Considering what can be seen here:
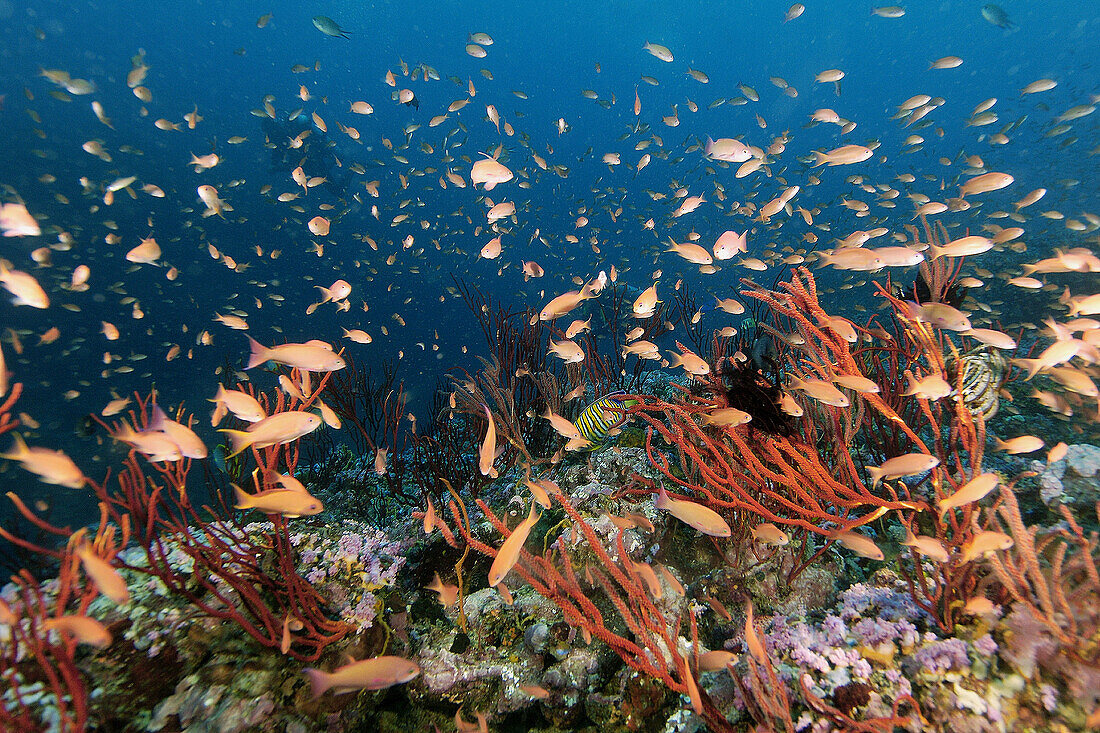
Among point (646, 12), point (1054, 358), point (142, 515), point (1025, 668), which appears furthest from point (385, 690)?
point (646, 12)

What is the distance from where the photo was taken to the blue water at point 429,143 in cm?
2153

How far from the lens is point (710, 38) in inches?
3236

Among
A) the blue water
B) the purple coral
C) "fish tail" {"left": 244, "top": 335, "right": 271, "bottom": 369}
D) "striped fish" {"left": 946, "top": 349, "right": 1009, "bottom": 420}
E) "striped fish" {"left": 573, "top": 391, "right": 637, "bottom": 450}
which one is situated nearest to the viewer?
the purple coral

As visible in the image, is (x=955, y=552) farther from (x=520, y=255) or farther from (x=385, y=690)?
(x=520, y=255)

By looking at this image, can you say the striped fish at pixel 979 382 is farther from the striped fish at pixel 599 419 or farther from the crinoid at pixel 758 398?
the striped fish at pixel 599 419

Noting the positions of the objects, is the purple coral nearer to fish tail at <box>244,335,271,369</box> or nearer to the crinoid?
the crinoid

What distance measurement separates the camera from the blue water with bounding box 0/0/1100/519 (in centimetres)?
2153

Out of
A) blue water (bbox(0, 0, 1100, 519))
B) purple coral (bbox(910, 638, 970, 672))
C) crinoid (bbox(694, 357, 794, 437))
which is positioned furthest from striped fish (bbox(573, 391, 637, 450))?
blue water (bbox(0, 0, 1100, 519))

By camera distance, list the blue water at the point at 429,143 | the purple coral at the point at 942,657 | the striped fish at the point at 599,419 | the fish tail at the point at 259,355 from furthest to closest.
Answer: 1. the blue water at the point at 429,143
2. the striped fish at the point at 599,419
3. the fish tail at the point at 259,355
4. the purple coral at the point at 942,657

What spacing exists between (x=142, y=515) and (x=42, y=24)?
271ft

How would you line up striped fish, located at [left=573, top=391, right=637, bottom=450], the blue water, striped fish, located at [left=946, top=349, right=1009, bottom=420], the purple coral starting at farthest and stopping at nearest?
1. the blue water
2. striped fish, located at [left=573, top=391, right=637, bottom=450]
3. striped fish, located at [left=946, top=349, right=1009, bottom=420]
4. the purple coral

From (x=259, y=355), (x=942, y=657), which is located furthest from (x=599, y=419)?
(x=259, y=355)

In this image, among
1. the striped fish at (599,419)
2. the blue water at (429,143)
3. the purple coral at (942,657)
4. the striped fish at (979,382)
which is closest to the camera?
the purple coral at (942,657)

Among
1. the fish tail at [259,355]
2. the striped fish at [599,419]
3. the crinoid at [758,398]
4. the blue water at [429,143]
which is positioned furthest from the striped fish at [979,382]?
the blue water at [429,143]
